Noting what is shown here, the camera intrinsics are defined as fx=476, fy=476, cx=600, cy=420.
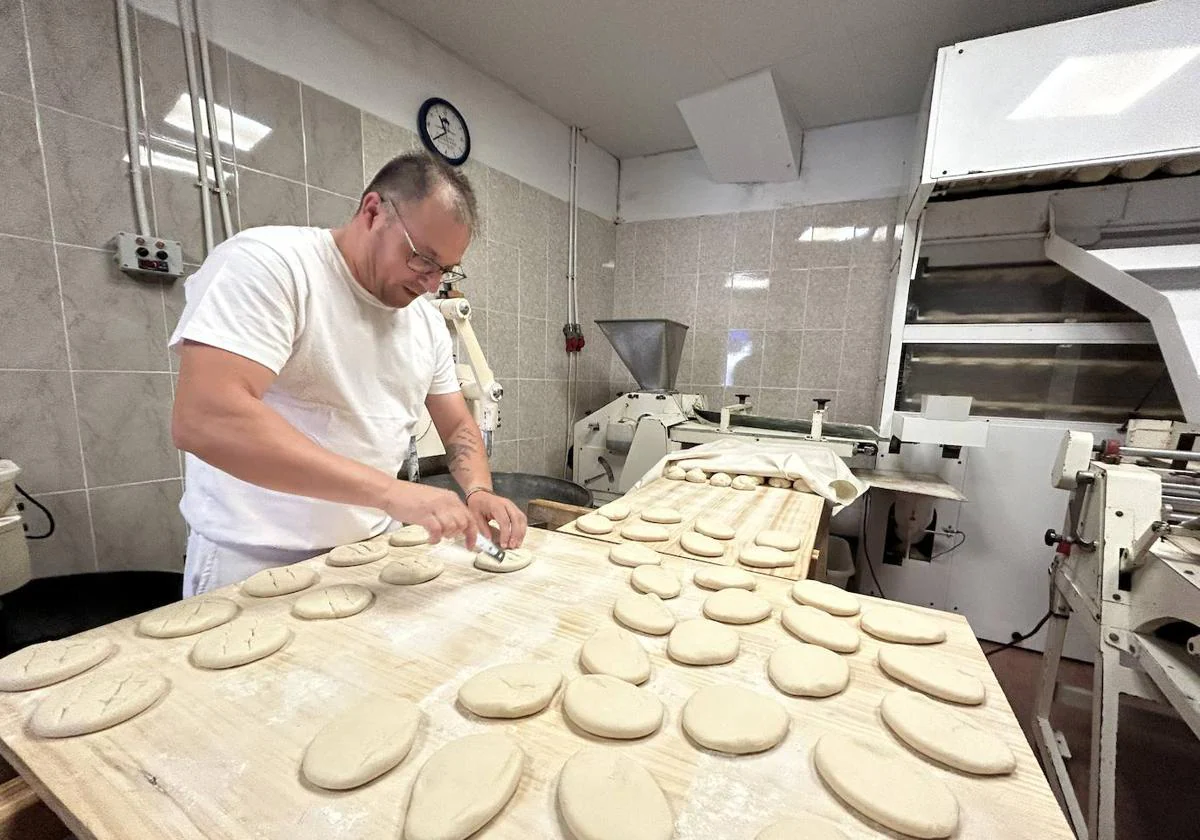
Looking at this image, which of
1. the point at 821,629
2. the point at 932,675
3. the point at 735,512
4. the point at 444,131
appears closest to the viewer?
the point at 932,675

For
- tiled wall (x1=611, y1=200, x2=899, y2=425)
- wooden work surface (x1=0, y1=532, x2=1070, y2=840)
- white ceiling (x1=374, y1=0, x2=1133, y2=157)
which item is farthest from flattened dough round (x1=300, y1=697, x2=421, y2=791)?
tiled wall (x1=611, y1=200, x2=899, y2=425)

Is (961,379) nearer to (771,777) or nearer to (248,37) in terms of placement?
(771,777)

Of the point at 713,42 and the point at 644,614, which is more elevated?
the point at 713,42

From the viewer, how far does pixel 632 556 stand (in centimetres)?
110

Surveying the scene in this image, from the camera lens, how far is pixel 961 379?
9.24ft

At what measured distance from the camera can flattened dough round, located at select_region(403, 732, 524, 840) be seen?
0.46 metres

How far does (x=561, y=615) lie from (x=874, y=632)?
55cm

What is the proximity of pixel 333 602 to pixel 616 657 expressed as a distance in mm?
517

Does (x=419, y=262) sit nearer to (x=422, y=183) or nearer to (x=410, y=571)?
(x=422, y=183)

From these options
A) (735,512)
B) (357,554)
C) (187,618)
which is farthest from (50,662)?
(735,512)

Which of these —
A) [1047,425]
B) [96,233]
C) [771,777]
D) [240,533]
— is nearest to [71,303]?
[96,233]

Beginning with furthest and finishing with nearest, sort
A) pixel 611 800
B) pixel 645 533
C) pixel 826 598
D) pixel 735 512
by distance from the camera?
pixel 735 512, pixel 645 533, pixel 826 598, pixel 611 800

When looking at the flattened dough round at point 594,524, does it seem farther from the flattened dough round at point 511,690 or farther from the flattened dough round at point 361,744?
the flattened dough round at point 361,744

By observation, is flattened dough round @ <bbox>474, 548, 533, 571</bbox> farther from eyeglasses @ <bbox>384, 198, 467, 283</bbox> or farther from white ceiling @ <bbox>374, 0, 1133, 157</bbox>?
white ceiling @ <bbox>374, 0, 1133, 157</bbox>
